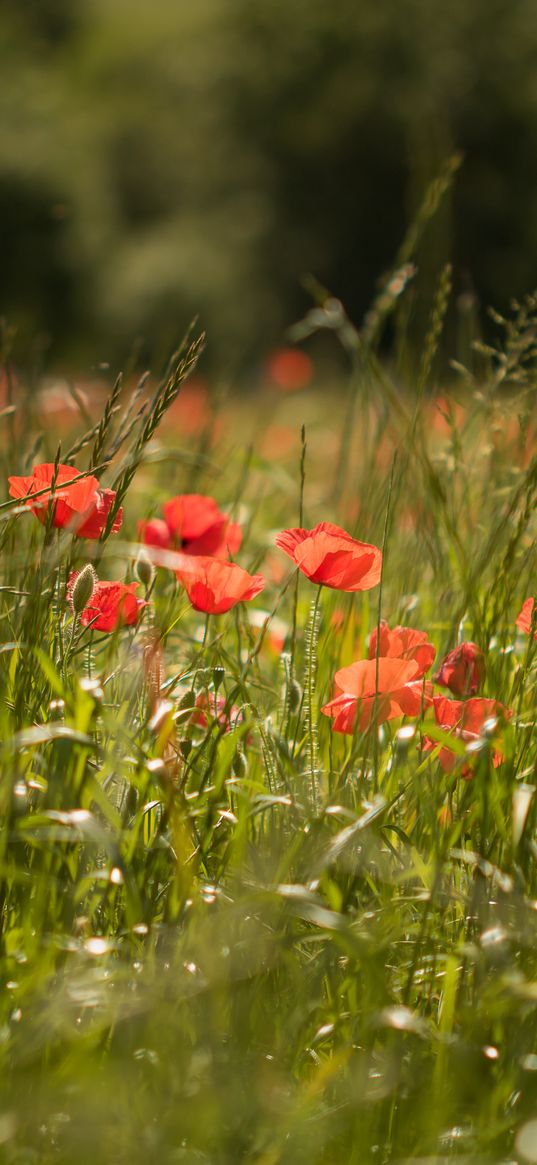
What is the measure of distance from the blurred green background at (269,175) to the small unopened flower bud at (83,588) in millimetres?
9694

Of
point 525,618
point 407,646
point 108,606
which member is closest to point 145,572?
point 108,606

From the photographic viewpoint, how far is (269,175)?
1260 cm

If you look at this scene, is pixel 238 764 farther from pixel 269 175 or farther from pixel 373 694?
pixel 269 175

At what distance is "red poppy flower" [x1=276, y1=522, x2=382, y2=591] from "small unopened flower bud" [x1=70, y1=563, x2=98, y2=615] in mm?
165

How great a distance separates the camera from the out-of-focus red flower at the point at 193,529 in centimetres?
125

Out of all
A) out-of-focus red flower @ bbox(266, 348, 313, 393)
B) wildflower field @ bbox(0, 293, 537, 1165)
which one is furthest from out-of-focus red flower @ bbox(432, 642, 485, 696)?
out-of-focus red flower @ bbox(266, 348, 313, 393)

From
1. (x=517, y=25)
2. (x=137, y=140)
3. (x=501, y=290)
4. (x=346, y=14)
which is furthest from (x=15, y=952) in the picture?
(x=137, y=140)

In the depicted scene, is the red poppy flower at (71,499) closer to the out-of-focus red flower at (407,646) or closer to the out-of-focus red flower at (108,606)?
the out-of-focus red flower at (108,606)

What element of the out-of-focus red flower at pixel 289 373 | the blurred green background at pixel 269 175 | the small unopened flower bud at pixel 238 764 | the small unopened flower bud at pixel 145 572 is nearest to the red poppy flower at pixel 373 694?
the small unopened flower bud at pixel 238 764

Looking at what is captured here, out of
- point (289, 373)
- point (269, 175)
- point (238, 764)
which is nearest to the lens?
point (238, 764)

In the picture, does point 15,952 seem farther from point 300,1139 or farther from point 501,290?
point 501,290

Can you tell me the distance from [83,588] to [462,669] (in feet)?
1.14

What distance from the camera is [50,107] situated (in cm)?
1262

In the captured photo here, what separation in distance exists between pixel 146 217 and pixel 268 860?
13644 millimetres
